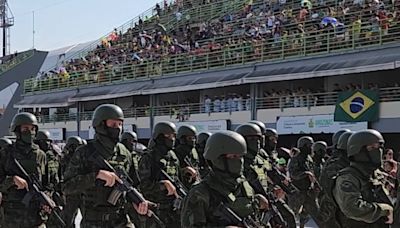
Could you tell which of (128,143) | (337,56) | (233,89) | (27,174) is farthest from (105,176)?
(233,89)

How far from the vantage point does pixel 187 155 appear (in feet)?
27.3

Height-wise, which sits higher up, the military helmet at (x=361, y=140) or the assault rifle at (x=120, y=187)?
the military helmet at (x=361, y=140)

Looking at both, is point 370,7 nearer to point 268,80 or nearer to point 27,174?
point 268,80

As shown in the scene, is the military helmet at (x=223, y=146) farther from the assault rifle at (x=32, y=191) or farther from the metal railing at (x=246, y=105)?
the metal railing at (x=246, y=105)

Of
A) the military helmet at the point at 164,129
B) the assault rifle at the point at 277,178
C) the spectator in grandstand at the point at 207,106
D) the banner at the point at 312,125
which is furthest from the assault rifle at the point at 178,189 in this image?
the spectator in grandstand at the point at 207,106

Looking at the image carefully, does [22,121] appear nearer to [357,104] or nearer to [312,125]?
[357,104]

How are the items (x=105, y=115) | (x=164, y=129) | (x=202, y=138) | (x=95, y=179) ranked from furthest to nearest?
(x=202, y=138) → (x=164, y=129) → (x=105, y=115) → (x=95, y=179)

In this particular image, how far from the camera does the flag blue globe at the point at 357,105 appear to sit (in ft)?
63.4

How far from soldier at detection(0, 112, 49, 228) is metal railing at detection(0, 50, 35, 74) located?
135 feet

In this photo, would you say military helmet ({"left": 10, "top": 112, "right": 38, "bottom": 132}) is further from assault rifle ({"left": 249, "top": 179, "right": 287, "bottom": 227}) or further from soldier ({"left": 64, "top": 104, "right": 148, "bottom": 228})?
assault rifle ({"left": 249, "top": 179, "right": 287, "bottom": 227})

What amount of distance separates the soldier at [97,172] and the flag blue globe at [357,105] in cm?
1387

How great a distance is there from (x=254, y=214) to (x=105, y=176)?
1.74 metres

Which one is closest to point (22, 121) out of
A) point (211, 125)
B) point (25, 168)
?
point (25, 168)

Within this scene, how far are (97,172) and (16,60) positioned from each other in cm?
4370
